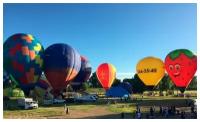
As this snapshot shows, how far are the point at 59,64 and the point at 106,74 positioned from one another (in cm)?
1189

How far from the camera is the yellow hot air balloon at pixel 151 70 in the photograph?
38.4 m

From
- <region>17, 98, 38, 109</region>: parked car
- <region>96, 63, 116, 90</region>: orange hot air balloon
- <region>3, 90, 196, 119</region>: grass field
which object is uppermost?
<region>96, 63, 116, 90</region>: orange hot air balloon

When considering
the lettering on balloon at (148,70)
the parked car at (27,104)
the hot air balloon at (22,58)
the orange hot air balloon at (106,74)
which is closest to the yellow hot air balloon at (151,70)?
the lettering on balloon at (148,70)

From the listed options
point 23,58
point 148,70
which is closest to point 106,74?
point 148,70

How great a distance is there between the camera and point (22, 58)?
29.5 meters

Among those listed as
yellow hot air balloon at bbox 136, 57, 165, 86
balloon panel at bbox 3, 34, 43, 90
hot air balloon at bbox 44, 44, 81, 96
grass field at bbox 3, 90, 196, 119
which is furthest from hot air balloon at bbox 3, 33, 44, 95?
yellow hot air balloon at bbox 136, 57, 165, 86

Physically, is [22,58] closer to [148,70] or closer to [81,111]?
[81,111]

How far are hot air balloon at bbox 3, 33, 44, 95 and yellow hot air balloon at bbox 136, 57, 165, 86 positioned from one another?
39.2 feet

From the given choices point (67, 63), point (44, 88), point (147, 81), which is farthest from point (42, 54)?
point (147, 81)

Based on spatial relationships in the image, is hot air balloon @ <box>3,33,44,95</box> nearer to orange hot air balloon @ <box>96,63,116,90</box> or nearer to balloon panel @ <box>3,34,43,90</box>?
balloon panel @ <box>3,34,43,90</box>

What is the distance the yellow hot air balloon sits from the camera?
38.4 m

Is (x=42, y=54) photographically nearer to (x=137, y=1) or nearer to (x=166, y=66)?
(x=166, y=66)

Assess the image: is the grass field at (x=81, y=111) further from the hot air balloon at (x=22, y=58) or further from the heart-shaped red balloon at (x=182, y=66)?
the heart-shaped red balloon at (x=182, y=66)

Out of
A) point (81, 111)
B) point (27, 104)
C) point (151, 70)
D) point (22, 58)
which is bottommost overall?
point (81, 111)
